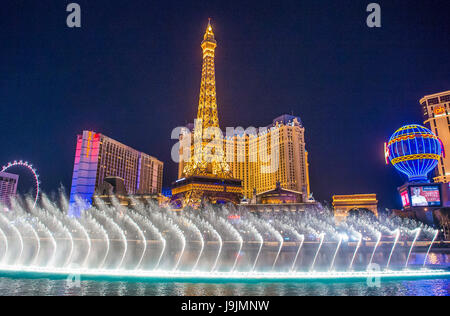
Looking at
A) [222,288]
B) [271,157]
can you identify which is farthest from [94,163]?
[222,288]

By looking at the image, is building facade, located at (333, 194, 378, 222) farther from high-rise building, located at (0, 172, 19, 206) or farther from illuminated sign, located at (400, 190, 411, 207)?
high-rise building, located at (0, 172, 19, 206)

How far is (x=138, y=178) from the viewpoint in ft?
336

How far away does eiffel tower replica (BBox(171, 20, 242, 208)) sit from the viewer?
72.5 m

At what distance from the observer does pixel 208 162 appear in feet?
253

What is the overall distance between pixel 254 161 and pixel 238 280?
80767 millimetres

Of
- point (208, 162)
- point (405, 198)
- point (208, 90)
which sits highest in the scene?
point (208, 90)

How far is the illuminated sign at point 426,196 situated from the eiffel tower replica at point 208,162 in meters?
39.4

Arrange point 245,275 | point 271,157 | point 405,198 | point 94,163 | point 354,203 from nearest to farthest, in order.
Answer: point 245,275 < point 405,198 < point 94,163 < point 354,203 < point 271,157

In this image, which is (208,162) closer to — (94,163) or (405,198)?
(94,163)

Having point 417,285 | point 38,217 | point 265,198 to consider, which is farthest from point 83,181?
point 417,285

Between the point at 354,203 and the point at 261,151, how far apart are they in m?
30.5

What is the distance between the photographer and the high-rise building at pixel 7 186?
73.0 meters

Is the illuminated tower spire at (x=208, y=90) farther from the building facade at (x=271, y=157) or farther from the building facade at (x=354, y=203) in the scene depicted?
the building facade at (x=354, y=203)
